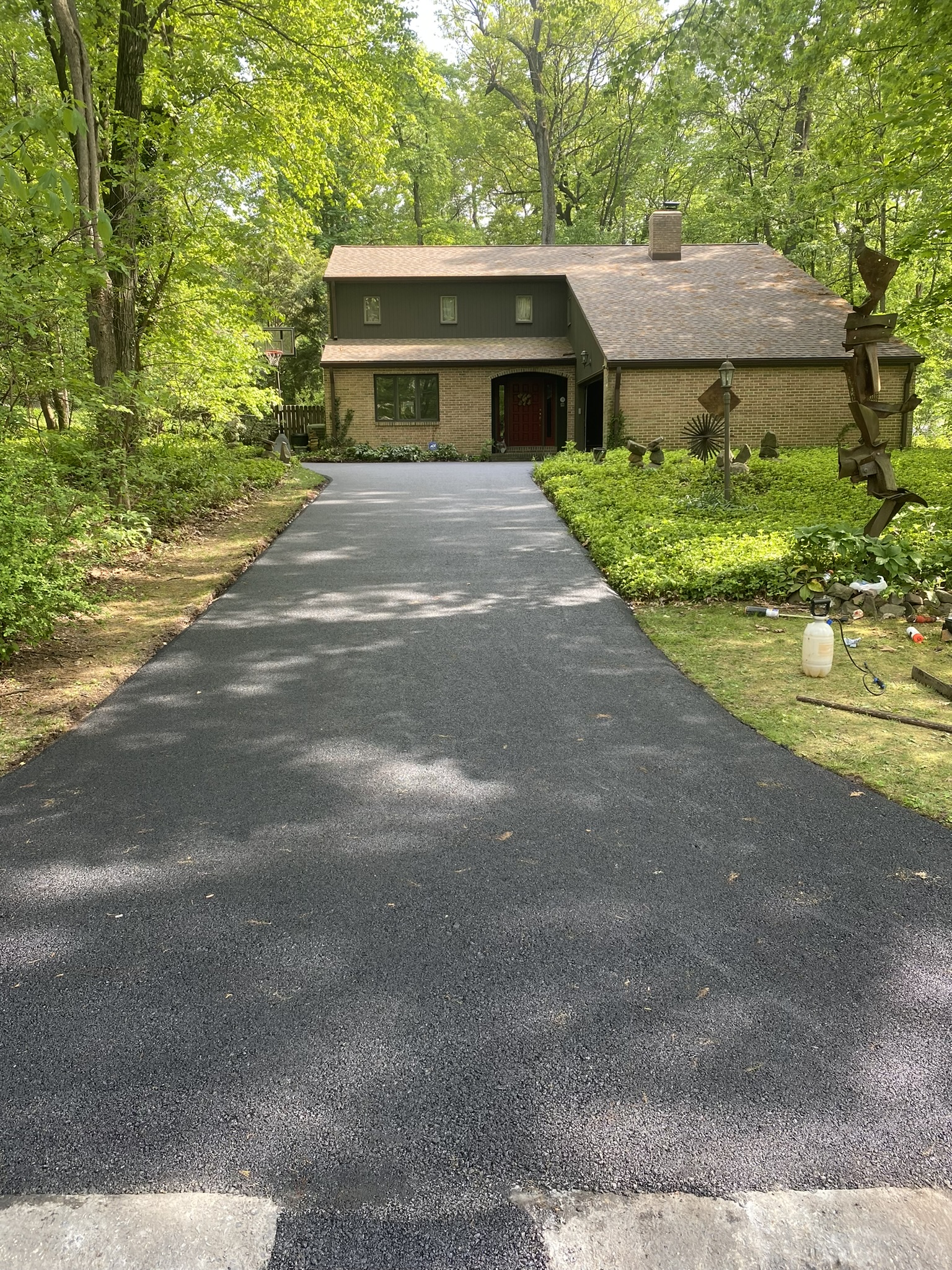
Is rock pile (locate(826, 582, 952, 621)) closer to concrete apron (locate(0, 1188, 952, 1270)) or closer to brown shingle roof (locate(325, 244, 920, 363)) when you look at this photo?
concrete apron (locate(0, 1188, 952, 1270))

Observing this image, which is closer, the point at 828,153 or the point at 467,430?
the point at 828,153

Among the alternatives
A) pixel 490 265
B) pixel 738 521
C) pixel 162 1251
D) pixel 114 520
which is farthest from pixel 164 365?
pixel 490 265

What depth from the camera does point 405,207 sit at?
4350cm

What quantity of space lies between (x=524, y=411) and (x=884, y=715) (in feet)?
77.1

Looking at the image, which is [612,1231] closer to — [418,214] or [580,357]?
[580,357]

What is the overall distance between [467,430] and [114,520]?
715 inches

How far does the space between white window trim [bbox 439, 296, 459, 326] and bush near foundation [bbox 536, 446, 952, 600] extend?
11.4 metres

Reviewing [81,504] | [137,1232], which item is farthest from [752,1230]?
[81,504]

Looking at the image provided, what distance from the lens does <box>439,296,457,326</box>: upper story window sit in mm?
27328

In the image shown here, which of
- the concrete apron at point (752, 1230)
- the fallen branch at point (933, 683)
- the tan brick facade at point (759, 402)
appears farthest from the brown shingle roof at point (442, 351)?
the concrete apron at point (752, 1230)

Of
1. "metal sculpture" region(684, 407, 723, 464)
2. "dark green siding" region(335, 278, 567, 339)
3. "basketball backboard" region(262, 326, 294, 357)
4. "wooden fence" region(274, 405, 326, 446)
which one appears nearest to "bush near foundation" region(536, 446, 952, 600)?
"metal sculpture" region(684, 407, 723, 464)

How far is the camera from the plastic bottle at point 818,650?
232 inches

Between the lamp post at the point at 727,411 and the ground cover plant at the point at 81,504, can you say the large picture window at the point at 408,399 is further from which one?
the lamp post at the point at 727,411

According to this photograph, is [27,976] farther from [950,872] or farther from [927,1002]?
[950,872]
